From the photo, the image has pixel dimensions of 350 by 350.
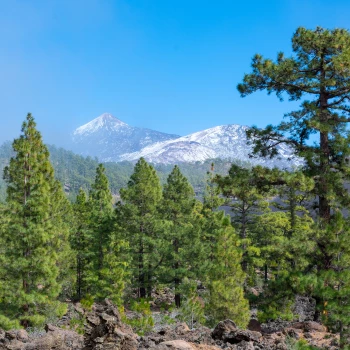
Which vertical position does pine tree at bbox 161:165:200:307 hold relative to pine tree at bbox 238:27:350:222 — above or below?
A: below

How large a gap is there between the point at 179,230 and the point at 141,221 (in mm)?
3527

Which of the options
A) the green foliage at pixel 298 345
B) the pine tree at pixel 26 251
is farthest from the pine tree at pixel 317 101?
the pine tree at pixel 26 251

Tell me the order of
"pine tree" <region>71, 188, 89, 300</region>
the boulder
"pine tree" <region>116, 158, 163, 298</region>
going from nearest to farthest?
the boulder, "pine tree" <region>116, 158, 163, 298</region>, "pine tree" <region>71, 188, 89, 300</region>

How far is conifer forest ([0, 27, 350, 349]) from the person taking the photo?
9.95 metres

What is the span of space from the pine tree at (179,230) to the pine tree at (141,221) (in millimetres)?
1052

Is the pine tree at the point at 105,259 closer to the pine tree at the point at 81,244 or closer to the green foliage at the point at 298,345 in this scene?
the pine tree at the point at 81,244

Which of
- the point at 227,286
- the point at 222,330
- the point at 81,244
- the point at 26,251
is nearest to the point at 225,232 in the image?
the point at 227,286

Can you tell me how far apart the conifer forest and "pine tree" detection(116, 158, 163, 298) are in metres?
0.08

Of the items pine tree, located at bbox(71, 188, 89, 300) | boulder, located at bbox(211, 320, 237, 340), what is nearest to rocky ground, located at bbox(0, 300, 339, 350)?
boulder, located at bbox(211, 320, 237, 340)

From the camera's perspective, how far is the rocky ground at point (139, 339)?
29.4 ft

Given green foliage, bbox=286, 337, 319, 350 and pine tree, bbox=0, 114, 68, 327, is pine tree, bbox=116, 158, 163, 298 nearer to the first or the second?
pine tree, bbox=0, 114, 68, 327

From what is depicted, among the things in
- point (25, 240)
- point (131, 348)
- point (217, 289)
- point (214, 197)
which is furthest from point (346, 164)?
point (214, 197)

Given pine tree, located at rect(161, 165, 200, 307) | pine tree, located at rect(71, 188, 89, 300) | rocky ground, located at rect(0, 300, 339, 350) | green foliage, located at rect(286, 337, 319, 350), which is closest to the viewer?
green foliage, located at rect(286, 337, 319, 350)

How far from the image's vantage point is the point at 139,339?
411 inches
